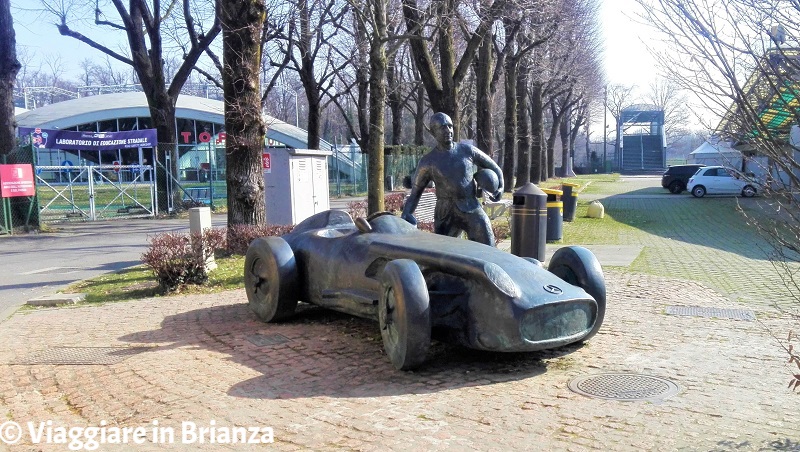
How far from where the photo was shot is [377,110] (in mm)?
12344

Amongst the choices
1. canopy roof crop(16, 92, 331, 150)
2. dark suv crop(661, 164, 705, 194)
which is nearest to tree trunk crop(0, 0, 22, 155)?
canopy roof crop(16, 92, 331, 150)

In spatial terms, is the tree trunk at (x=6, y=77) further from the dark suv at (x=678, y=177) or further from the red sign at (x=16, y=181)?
the dark suv at (x=678, y=177)

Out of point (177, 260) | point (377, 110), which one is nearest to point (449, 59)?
point (377, 110)

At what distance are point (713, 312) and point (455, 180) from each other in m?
3.13

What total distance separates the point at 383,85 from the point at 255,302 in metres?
6.08

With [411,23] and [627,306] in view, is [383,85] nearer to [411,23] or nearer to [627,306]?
[411,23]

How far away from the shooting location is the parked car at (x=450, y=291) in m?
5.20

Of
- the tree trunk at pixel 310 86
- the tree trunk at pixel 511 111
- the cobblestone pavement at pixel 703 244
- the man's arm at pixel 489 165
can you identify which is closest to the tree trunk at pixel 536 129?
the tree trunk at pixel 511 111

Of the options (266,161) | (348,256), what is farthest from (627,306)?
(266,161)

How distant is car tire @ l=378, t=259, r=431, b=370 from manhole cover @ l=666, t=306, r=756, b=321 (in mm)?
3651

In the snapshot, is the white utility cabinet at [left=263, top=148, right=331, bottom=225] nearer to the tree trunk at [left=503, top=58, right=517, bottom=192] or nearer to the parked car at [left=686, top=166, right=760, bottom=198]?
the tree trunk at [left=503, top=58, right=517, bottom=192]

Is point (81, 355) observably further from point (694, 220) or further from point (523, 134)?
point (523, 134)

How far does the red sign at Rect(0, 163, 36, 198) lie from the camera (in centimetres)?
1844

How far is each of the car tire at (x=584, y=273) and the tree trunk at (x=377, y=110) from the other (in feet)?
19.7
